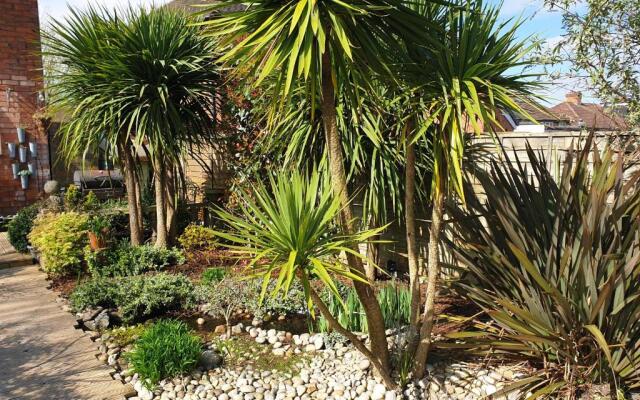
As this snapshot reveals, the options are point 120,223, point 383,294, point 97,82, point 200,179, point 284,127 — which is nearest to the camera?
point 383,294

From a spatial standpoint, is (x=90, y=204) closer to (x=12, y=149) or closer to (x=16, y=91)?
(x=12, y=149)

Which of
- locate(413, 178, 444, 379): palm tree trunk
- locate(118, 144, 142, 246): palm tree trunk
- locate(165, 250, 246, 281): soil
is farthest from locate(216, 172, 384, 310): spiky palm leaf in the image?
locate(118, 144, 142, 246): palm tree trunk

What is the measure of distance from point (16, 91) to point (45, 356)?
7.73 meters

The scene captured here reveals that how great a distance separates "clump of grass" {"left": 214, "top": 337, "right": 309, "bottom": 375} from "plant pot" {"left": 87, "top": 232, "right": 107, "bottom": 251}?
9.61 feet

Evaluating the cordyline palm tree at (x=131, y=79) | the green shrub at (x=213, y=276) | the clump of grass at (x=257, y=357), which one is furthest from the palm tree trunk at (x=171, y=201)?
the clump of grass at (x=257, y=357)

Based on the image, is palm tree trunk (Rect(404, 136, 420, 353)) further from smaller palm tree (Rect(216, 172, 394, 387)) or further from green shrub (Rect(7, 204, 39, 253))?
green shrub (Rect(7, 204, 39, 253))

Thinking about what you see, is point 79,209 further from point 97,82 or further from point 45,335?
point 45,335

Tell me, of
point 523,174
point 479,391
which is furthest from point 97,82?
point 479,391

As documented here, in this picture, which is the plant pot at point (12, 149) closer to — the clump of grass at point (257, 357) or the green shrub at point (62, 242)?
the green shrub at point (62, 242)

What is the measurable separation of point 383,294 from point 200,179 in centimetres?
732

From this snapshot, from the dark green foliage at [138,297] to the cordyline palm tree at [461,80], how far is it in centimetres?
267

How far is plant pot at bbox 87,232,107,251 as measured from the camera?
623 cm

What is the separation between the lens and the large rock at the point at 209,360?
369 centimetres

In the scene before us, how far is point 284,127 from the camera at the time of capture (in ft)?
17.7
